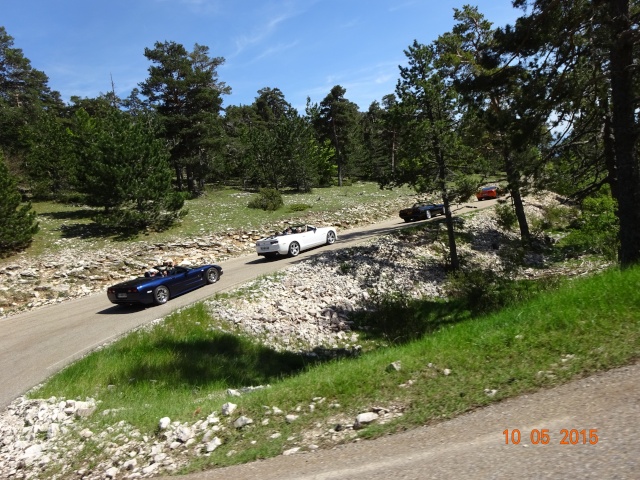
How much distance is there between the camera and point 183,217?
88.3ft

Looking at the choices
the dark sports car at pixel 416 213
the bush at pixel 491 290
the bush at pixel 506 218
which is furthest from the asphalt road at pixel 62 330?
the bush at pixel 506 218

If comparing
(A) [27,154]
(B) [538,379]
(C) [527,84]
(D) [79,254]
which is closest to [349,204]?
(D) [79,254]

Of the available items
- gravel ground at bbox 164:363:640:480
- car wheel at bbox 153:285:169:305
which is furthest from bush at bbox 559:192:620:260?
car wheel at bbox 153:285:169:305

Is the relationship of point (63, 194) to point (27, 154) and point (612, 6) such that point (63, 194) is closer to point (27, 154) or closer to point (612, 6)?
A: point (27, 154)

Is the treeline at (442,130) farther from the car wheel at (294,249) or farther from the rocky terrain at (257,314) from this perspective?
the car wheel at (294,249)

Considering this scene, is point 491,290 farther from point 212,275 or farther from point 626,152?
point 212,275

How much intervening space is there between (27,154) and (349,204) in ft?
97.4

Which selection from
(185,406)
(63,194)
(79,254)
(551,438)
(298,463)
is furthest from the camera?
(63,194)

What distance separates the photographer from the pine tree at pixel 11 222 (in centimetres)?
1897

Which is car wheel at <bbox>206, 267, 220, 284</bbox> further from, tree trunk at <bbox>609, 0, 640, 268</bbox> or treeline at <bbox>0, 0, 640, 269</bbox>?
tree trunk at <bbox>609, 0, 640, 268</bbox>

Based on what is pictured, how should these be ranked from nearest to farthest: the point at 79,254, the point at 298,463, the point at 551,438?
1. the point at 551,438
2. the point at 298,463
3. the point at 79,254

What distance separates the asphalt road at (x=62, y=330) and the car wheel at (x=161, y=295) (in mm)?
196

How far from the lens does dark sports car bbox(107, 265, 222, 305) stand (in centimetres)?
1386

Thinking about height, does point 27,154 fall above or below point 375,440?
above
